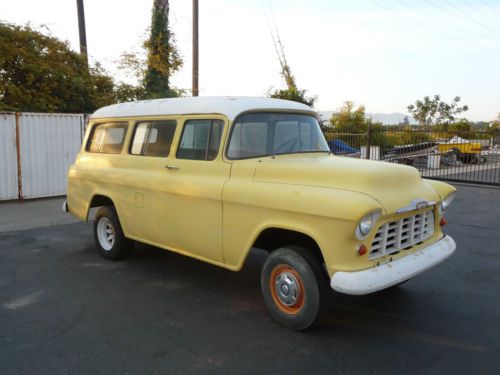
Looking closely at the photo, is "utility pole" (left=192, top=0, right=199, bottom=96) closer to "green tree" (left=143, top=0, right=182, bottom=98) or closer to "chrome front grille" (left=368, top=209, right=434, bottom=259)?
"green tree" (left=143, top=0, right=182, bottom=98)

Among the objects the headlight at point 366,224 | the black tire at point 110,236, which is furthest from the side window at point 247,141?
the black tire at point 110,236

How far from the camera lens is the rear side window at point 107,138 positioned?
225 inches

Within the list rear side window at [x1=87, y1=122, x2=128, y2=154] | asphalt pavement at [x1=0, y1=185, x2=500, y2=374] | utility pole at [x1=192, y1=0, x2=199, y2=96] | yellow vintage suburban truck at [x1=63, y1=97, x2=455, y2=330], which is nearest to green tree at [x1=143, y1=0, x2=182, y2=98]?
utility pole at [x1=192, y1=0, x2=199, y2=96]

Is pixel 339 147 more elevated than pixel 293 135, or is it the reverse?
pixel 293 135

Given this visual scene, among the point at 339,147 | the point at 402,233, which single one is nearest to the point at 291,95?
the point at 339,147

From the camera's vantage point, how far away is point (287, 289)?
3830 mm

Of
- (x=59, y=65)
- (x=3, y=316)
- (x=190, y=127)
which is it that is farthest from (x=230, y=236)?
(x=59, y=65)

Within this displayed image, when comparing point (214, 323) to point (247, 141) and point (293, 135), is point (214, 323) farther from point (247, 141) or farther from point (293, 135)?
point (293, 135)

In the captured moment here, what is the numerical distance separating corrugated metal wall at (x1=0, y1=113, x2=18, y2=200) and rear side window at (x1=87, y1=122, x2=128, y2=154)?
14.9 ft

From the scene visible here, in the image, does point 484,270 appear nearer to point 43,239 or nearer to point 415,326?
point 415,326

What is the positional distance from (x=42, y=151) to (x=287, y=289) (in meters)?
8.34

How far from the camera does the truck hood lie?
3.58 meters

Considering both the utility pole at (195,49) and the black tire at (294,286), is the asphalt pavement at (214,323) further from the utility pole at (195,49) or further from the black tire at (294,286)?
the utility pole at (195,49)

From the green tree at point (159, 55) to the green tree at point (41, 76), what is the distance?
1766 mm
